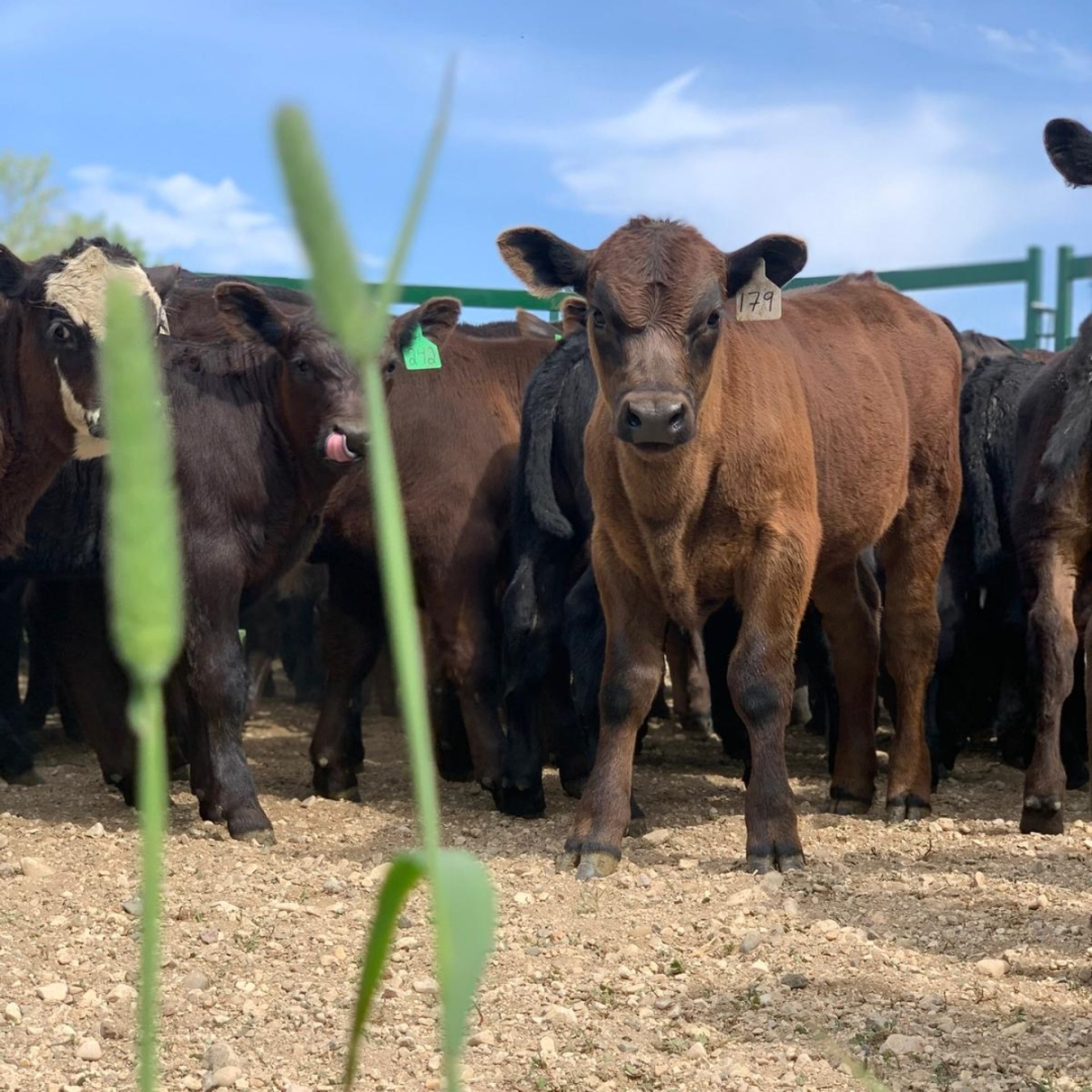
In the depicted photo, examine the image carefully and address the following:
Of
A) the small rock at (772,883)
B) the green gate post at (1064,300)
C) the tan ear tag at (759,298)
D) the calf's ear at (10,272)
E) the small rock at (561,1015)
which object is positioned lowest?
the small rock at (561,1015)

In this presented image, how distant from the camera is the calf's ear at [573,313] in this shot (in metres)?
7.04

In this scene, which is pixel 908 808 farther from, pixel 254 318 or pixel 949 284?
pixel 949 284

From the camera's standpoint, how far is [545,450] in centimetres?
691

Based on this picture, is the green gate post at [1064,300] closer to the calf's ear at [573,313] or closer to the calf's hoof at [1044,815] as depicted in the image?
the calf's ear at [573,313]

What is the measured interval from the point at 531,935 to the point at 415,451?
315cm

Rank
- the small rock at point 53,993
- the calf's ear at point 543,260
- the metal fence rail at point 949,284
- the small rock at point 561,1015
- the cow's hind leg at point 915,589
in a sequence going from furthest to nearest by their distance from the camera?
the metal fence rail at point 949,284
the cow's hind leg at point 915,589
the calf's ear at point 543,260
the small rock at point 53,993
the small rock at point 561,1015

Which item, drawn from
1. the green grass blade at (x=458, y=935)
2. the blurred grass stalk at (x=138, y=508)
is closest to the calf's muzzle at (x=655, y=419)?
the green grass blade at (x=458, y=935)

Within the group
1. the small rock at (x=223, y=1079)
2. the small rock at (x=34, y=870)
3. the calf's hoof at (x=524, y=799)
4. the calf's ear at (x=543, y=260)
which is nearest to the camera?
the small rock at (x=223, y=1079)

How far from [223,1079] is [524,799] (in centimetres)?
326

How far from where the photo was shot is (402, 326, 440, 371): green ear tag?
22.8ft

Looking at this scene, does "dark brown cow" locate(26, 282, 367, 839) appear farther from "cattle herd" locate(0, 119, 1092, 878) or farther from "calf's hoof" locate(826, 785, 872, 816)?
"calf's hoof" locate(826, 785, 872, 816)

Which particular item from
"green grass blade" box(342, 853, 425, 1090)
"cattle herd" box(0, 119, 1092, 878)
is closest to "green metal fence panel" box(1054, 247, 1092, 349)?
"cattle herd" box(0, 119, 1092, 878)

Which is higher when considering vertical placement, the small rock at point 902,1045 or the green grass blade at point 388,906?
the green grass blade at point 388,906

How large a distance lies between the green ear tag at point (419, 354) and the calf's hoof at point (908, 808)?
109 inches
